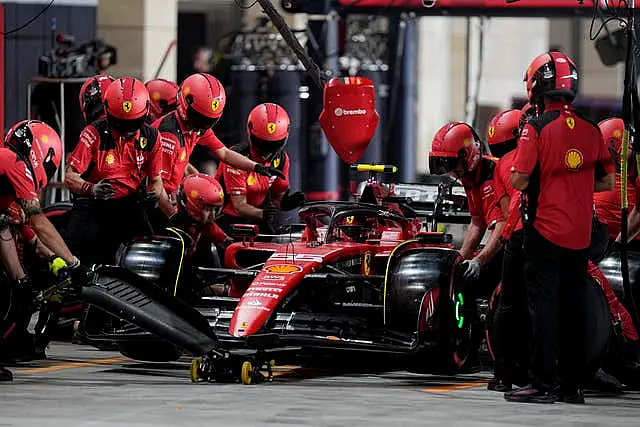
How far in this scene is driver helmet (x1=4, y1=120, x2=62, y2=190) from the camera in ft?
42.3

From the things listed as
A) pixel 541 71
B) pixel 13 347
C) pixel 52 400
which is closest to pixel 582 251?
pixel 541 71

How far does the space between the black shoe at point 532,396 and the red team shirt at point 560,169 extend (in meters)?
0.93

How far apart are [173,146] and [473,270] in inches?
139

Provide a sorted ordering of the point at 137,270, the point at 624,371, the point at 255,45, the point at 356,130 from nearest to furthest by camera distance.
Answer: the point at 624,371 < the point at 137,270 < the point at 356,130 < the point at 255,45

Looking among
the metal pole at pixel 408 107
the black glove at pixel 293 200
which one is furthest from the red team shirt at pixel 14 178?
the metal pole at pixel 408 107

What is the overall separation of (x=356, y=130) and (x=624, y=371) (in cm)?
382

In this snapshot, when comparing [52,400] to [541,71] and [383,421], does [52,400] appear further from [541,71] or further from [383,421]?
[541,71]

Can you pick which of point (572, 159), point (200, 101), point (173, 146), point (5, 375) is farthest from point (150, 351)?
point (572, 159)

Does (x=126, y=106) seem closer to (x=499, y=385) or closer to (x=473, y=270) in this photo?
(x=473, y=270)

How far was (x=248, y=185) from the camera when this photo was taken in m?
15.8

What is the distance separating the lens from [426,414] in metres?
10.7

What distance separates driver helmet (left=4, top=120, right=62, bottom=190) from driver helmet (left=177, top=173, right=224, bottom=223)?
1402mm

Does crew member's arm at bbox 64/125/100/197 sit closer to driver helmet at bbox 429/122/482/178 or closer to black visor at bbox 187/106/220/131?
black visor at bbox 187/106/220/131

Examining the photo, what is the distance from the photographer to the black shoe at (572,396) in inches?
448
